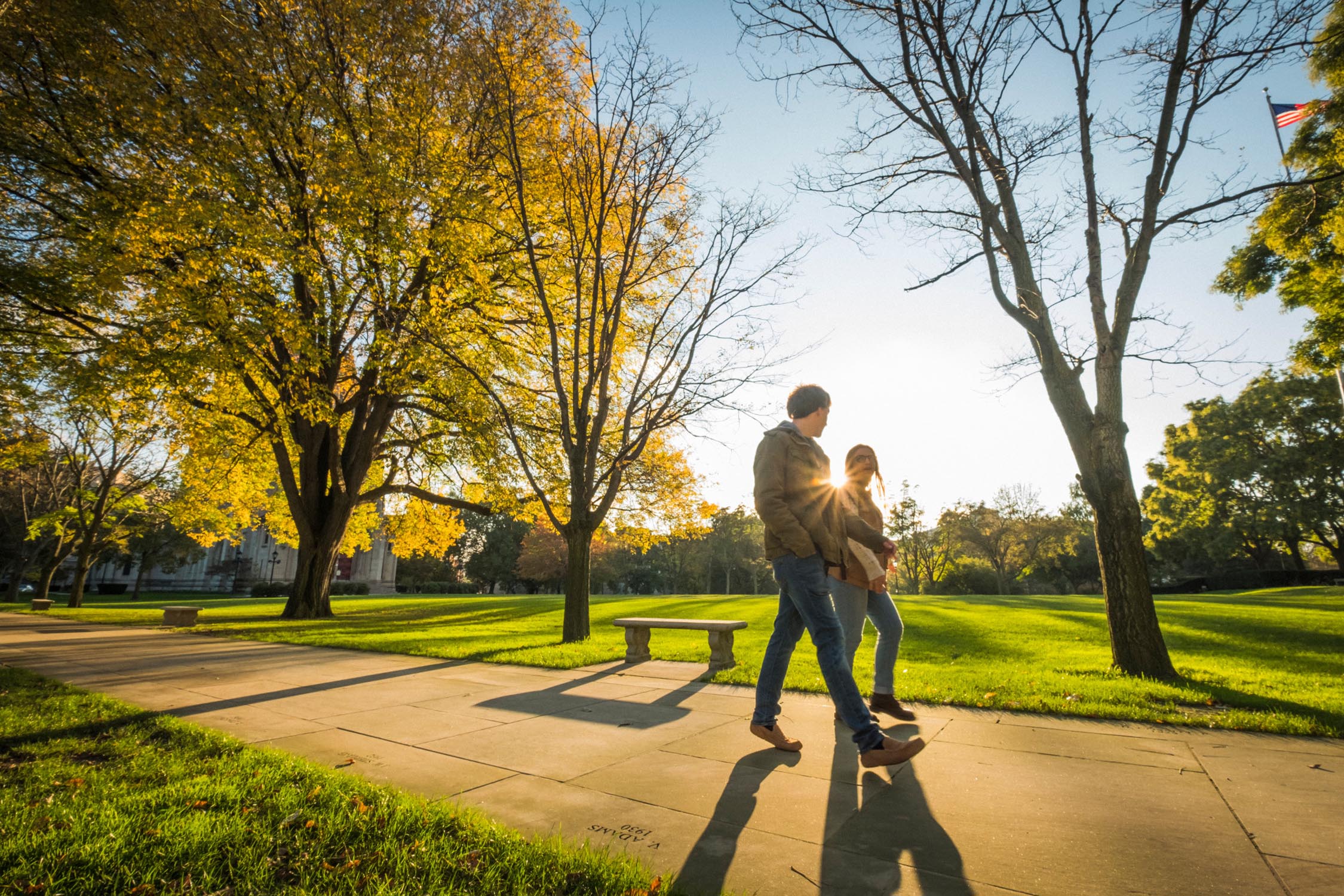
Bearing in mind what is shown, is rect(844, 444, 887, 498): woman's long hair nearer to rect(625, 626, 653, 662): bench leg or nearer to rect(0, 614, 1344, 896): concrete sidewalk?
rect(0, 614, 1344, 896): concrete sidewalk

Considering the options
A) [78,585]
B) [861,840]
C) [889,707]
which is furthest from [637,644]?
[78,585]

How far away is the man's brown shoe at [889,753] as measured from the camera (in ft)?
11.0

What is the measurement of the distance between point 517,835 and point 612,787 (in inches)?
32.8

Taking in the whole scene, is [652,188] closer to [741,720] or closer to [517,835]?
[741,720]

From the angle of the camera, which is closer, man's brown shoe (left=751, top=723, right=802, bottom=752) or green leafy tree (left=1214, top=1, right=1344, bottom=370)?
man's brown shoe (left=751, top=723, right=802, bottom=752)

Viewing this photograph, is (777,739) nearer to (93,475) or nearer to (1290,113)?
(1290,113)

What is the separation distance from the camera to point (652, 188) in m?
10.9

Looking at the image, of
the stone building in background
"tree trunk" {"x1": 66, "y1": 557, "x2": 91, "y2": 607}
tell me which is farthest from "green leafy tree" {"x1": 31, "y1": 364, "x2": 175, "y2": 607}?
the stone building in background

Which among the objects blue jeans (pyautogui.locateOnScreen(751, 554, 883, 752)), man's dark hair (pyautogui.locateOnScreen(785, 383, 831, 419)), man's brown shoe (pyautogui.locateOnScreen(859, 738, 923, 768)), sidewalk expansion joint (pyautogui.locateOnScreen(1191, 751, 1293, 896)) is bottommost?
sidewalk expansion joint (pyautogui.locateOnScreen(1191, 751, 1293, 896))

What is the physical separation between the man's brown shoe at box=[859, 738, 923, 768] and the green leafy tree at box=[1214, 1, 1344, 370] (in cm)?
1402

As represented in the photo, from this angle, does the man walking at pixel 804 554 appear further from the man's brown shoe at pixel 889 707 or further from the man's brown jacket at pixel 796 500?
the man's brown shoe at pixel 889 707

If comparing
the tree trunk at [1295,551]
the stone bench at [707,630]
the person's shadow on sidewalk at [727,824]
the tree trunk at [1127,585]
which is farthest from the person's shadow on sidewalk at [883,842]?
the tree trunk at [1295,551]

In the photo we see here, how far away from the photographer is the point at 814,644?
3.78m

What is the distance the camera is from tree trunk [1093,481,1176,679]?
254 inches
